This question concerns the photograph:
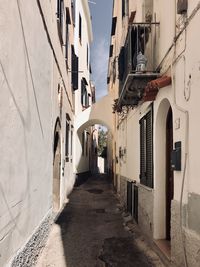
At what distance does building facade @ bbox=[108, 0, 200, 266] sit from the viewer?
4332mm

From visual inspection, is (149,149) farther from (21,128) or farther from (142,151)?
(21,128)

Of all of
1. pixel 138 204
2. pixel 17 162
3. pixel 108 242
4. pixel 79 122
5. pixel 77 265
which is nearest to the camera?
pixel 17 162

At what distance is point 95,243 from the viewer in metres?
7.13

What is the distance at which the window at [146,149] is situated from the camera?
23.3ft

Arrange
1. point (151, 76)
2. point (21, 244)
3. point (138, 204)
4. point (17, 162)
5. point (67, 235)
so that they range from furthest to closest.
→ point (138, 204) → point (67, 235) → point (151, 76) → point (21, 244) → point (17, 162)

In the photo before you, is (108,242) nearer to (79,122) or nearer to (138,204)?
(138,204)

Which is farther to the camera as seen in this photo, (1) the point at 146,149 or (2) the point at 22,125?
(1) the point at 146,149

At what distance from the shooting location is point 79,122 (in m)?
18.6

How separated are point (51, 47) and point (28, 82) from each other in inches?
109

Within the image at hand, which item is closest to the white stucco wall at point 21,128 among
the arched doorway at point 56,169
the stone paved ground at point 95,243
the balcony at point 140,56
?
the stone paved ground at point 95,243

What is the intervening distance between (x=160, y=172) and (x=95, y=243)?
2142 mm

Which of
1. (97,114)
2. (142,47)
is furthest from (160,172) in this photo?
(97,114)

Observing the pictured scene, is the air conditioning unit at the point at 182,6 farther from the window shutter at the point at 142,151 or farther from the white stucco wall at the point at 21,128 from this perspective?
the window shutter at the point at 142,151

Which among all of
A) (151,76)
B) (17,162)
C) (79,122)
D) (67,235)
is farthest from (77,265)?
(79,122)
